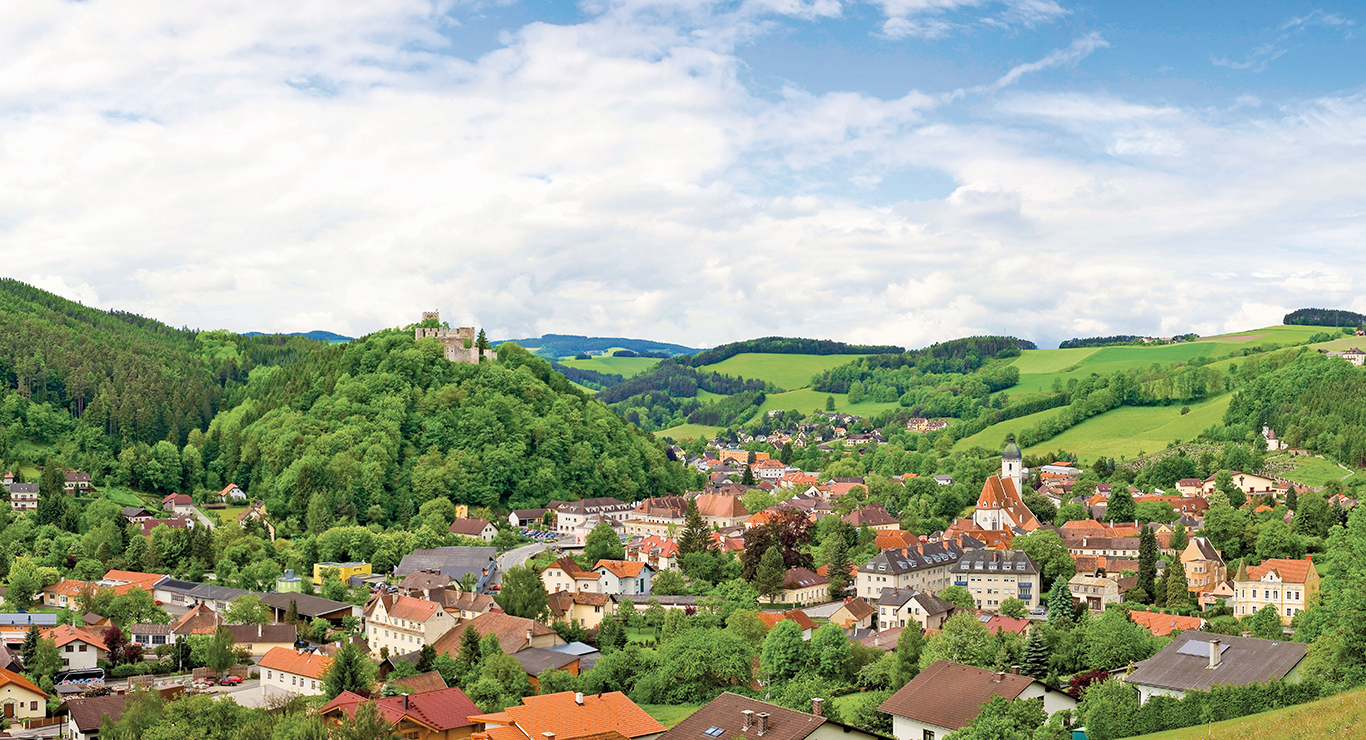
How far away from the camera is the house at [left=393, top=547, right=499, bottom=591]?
229 feet

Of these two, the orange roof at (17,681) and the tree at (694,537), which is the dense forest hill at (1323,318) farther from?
the orange roof at (17,681)

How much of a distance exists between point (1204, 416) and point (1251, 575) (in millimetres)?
70942

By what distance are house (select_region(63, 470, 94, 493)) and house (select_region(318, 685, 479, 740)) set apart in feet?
185

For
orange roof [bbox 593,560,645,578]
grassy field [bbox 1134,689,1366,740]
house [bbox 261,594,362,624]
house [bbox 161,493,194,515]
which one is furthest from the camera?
house [bbox 161,493,194,515]

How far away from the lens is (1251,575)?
194 feet

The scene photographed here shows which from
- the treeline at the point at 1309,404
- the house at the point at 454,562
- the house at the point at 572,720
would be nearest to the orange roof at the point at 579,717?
the house at the point at 572,720

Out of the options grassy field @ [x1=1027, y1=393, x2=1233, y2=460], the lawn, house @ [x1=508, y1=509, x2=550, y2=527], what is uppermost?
grassy field @ [x1=1027, y1=393, x2=1233, y2=460]

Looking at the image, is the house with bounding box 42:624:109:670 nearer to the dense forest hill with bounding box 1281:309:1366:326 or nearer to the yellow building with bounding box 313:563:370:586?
the yellow building with bounding box 313:563:370:586

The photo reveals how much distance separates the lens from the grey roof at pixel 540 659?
153 ft

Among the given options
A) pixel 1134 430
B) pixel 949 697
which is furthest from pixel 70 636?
pixel 1134 430

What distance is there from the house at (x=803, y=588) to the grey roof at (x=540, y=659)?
1926 centimetres

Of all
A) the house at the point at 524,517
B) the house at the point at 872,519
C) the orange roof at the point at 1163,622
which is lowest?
the orange roof at the point at 1163,622

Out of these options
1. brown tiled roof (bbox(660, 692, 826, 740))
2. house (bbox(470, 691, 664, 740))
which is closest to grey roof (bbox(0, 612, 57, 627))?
house (bbox(470, 691, 664, 740))

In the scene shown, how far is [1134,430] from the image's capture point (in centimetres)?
12750
